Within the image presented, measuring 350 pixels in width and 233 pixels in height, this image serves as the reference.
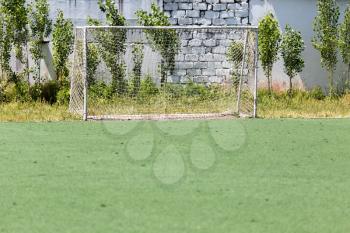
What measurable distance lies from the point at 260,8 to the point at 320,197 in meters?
12.8

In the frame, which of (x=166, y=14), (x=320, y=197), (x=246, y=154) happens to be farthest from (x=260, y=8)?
(x=320, y=197)

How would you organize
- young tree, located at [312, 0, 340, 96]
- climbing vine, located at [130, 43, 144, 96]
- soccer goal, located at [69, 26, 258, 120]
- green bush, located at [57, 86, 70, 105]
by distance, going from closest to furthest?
1. soccer goal, located at [69, 26, 258, 120]
2. climbing vine, located at [130, 43, 144, 96]
3. green bush, located at [57, 86, 70, 105]
4. young tree, located at [312, 0, 340, 96]

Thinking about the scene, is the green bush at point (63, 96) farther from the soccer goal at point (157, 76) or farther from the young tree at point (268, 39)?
the young tree at point (268, 39)

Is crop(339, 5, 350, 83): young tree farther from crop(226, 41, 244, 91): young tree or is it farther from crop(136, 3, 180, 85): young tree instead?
crop(136, 3, 180, 85): young tree

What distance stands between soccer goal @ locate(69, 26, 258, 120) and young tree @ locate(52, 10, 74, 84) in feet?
5.22

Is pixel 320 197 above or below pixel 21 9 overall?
below

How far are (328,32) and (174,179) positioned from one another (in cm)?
1134

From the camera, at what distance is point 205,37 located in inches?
806

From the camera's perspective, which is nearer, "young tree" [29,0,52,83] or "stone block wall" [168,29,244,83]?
"stone block wall" [168,29,244,83]

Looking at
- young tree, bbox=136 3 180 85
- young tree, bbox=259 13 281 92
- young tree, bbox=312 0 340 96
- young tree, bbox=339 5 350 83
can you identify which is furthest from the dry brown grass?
young tree, bbox=339 5 350 83

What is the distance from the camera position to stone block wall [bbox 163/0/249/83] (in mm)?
19016

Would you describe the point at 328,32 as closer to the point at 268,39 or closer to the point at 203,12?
the point at 268,39

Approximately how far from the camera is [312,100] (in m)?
20.4

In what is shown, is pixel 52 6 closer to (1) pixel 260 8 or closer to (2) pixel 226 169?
(1) pixel 260 8
